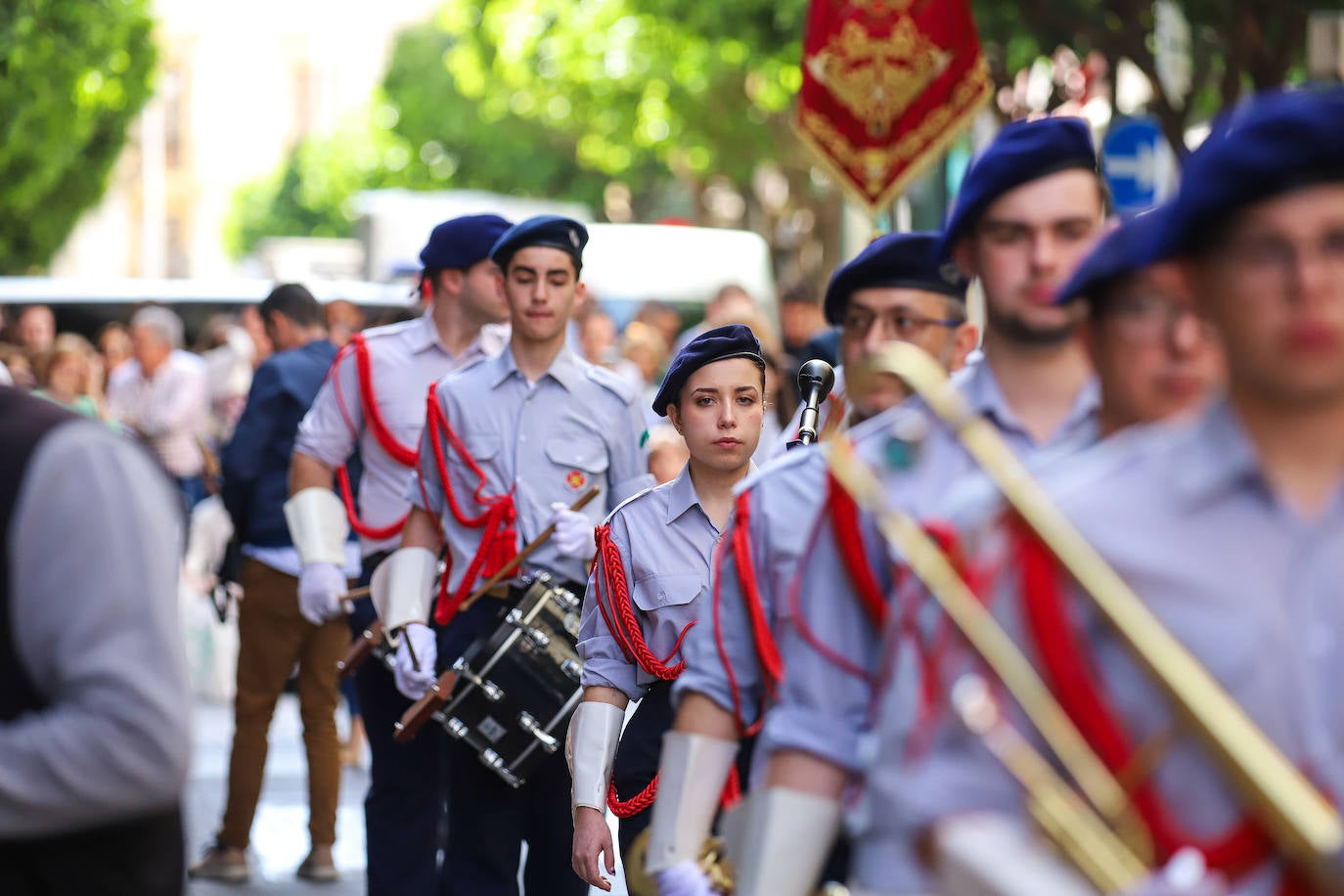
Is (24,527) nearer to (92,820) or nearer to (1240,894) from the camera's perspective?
(92,820)

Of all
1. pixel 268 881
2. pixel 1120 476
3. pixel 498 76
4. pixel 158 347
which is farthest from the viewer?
pixel 498 76

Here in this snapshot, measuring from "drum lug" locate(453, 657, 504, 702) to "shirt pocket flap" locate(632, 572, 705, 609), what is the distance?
1018mm

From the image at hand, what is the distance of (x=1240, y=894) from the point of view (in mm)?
2229

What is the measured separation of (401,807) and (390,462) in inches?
40.9

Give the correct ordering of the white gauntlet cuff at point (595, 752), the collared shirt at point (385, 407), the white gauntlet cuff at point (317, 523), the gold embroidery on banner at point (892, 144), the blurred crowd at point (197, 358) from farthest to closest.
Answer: the blurred crowd at point (197, 358) < the gold embroidery on banner at point (892, 144) < the white gauntlet cuff at point (317, 523) < the collared shirt at point (385, 407) < the white gauntlet cuff at point (595, 752)

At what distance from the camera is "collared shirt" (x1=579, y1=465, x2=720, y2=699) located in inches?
207

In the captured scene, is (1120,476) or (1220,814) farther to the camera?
→ (1120,476)

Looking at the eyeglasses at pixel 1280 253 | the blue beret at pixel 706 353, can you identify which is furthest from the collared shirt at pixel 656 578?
the eyeglasses at pixel 1280 253

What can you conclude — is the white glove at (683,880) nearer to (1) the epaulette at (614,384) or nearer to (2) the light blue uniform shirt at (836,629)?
(2) the light blue uniform shirt at (836,629)

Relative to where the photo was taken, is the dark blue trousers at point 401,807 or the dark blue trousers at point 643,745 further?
the dark blue trousers at point 401,807

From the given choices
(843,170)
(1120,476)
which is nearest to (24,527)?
(1120,476)

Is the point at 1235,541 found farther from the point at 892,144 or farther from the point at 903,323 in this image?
the point at 892,144

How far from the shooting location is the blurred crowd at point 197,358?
43.2 ft

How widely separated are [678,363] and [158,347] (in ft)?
37.5
